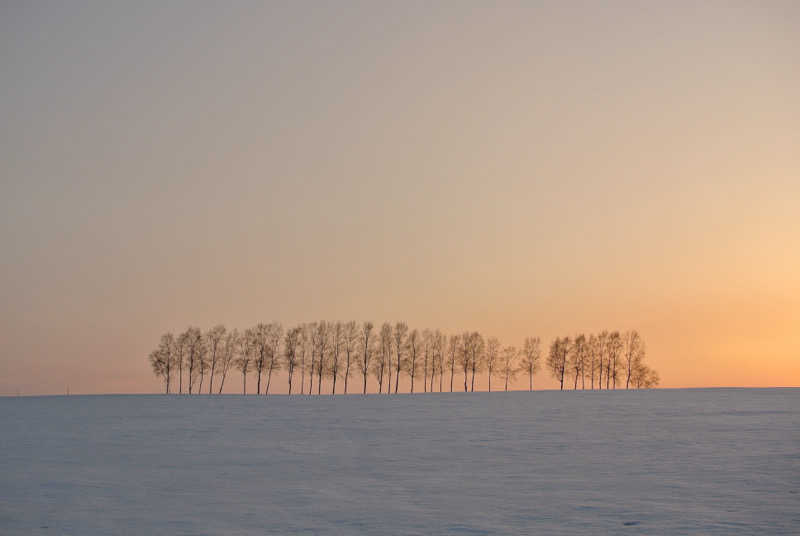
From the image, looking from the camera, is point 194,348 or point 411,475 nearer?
point 411,475

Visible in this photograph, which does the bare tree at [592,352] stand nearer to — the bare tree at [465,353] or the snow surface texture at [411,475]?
the bare tree at [465,353]

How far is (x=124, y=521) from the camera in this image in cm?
1755

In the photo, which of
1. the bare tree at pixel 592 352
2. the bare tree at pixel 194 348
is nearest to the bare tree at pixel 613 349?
the bare tree at pixel 592 352

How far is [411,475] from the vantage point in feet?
77.9

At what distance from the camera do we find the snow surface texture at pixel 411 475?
1684cm

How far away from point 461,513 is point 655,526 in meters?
4.44

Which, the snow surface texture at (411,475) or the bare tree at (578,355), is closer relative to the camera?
the snow surface texture at (411,475)

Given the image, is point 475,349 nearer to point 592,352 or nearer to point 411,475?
point 592,352

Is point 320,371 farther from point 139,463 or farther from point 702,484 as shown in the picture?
point 702,484

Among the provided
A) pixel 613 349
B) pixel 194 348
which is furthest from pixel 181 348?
pixel 613 349

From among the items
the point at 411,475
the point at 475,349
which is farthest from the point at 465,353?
the point at 411,475

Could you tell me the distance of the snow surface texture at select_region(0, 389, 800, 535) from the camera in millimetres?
16844

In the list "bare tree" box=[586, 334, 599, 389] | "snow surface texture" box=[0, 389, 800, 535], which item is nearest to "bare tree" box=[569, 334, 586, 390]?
"bare tree" box=[586, 334, 599, 389]

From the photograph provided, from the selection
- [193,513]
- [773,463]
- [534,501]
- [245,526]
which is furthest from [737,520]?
[193,513]
